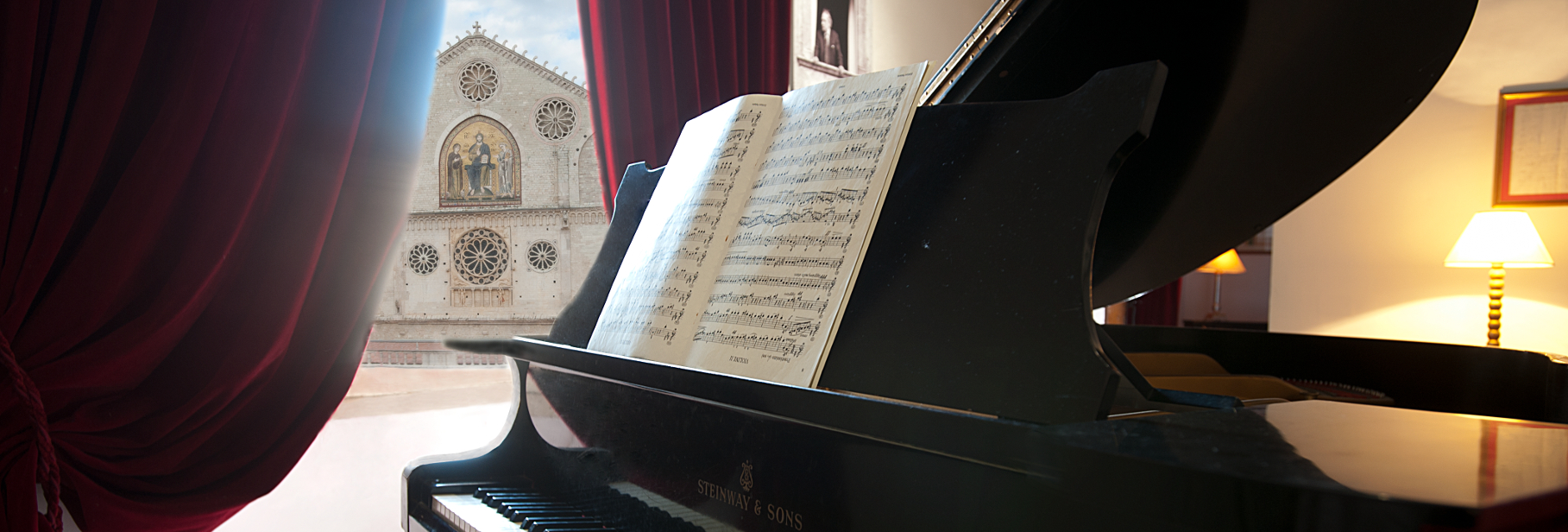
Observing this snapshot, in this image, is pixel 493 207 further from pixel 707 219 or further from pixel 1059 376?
pixel 1059 376

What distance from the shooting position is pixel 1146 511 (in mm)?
531

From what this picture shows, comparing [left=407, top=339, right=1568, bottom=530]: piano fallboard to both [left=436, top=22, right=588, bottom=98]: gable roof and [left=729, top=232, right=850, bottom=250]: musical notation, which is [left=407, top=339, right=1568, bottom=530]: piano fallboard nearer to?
[left=729, top=232, right=850, bottom=250]: musical notation

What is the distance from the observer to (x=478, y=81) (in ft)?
7.41

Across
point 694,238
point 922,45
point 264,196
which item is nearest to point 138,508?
point 264,196

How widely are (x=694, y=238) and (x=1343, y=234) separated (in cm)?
402

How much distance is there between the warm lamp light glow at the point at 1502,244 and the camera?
3.08m

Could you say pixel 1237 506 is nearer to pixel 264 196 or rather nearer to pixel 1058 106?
pixel 1058 106

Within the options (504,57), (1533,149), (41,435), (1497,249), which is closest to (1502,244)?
(1497,249)

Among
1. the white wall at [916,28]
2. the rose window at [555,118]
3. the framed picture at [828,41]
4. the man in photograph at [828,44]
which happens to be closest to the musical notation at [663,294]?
the rose window at [555,118]

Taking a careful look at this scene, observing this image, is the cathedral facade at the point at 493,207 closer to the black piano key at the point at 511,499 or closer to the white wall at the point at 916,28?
the black piano key at the point at 511,499

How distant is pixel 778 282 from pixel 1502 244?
360 centimetres

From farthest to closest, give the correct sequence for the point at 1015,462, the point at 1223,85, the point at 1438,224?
the point at 1438,224, the point at 1223,85, the point at 1015,462

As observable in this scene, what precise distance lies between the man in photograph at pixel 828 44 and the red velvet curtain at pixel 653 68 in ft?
2.44

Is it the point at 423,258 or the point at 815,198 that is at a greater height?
the point at 815,198
